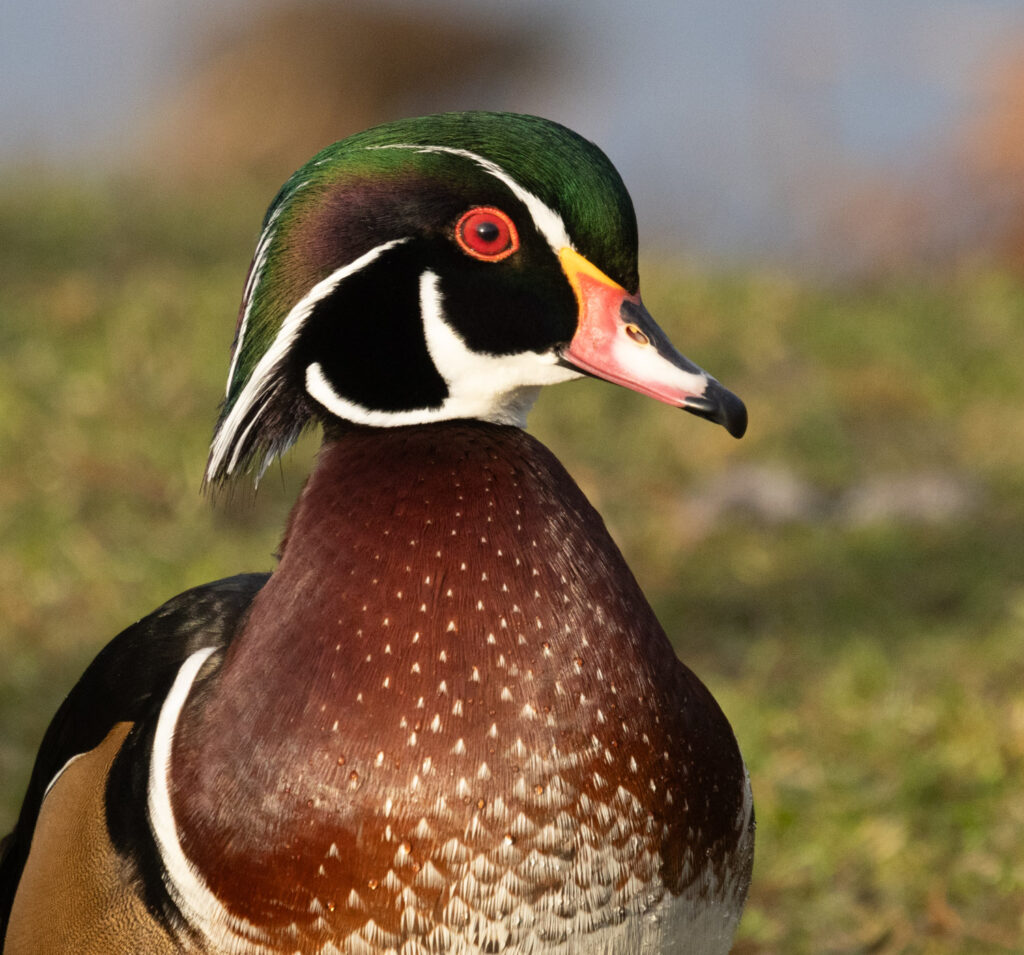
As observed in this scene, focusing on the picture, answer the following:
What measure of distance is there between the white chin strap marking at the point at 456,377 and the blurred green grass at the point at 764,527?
1.02 metres

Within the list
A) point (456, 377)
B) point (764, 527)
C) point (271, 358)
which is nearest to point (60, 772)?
point (271, 358)

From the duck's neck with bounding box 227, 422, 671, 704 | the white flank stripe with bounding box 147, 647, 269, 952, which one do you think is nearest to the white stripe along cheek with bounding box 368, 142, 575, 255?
the duck's neck with bounding box 227, 422, 671, 704

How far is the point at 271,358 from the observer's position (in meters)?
1.71

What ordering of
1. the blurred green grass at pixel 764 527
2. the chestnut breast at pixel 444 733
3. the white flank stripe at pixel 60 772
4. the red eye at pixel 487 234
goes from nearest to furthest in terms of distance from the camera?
1. the chestnut breast at pixel 444 733
2. the red eye at pixel 487 234
3. the white flank stripe at pixel 60 772
4. the blurred green grass at pixel 764 527

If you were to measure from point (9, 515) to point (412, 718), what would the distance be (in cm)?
288

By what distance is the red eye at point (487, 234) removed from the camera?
1620 millimetres

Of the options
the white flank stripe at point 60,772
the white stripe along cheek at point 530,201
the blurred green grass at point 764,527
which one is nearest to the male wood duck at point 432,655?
the white stripe along cheek at point 530,201

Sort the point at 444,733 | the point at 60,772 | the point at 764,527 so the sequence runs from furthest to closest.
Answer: the point at 764,527 → the point at 60,772 → the point at 444,733

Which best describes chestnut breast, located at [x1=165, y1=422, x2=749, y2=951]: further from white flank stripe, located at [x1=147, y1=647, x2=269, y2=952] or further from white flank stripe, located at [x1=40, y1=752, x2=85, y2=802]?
white flank stripe, located at [x1=40, y1=752, x2=85, y2=802]

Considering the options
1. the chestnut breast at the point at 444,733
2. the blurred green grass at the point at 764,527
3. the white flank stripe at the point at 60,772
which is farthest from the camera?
the blurred green grass at the point at 764,527

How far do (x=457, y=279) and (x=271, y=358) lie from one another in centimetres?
23

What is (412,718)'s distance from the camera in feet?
5.02

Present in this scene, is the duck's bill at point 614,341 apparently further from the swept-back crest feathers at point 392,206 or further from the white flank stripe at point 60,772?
the white flank stripe at point 60,772

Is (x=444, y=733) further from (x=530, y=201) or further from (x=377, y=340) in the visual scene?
(x=530, y=201)
